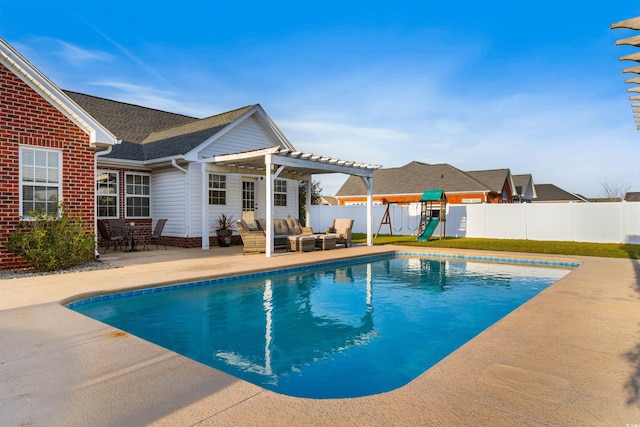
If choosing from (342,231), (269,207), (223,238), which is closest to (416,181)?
(342,231)

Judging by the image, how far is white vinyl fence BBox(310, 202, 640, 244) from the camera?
16500 millimetres

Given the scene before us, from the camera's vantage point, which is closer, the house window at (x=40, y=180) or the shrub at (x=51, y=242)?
the shrub at (x=51, y=242)

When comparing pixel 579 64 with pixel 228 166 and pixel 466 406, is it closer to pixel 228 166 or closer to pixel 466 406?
pixel 228 166

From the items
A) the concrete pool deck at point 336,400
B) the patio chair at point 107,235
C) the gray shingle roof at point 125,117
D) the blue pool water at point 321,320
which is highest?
the gray shingle roof at point 125,117

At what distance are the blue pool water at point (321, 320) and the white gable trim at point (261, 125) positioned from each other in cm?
635

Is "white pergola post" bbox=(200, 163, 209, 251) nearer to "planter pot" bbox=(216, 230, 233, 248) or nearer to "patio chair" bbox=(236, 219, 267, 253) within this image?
Result: "planter pot" bbox=(216, 230, 233, 248)

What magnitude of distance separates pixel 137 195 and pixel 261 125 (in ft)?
18.3

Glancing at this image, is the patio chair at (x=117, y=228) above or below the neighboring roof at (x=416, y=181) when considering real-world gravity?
below

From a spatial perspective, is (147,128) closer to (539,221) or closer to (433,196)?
(433,196)

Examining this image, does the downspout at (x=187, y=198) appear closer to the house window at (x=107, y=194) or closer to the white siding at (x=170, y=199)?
the white siding at (x=170, y=199)

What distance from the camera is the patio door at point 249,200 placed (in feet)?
52.1

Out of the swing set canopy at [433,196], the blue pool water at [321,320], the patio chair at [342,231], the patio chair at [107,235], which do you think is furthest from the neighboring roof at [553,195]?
the patio chair at [107,235]

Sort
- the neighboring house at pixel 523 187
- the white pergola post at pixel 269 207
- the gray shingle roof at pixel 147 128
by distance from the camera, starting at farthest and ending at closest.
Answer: the neighboring house at pixel 523 187 → the gray shingle roof at pixel 147 128 → the white pergola post at pixel 269 207

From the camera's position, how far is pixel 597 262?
10289 mm
